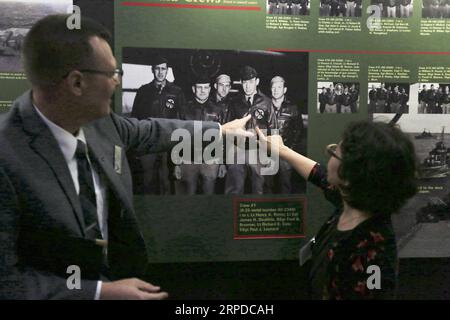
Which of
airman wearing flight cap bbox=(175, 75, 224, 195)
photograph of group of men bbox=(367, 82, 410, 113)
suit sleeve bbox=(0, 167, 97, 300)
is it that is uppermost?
photograph of group of men bbox=(367, 82, 410, 113)

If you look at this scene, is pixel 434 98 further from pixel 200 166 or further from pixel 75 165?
pixel 75 165

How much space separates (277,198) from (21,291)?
3.37ft

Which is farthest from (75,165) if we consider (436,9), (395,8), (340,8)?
(436,9)

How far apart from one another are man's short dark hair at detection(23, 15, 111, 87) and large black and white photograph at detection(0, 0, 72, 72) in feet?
0.66

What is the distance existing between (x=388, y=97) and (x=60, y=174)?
1.35 m

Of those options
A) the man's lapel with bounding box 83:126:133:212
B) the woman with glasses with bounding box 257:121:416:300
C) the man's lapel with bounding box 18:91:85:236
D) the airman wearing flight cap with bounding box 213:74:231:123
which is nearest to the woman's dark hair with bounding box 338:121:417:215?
the woman with glasses with bounding box 257:121:416:300

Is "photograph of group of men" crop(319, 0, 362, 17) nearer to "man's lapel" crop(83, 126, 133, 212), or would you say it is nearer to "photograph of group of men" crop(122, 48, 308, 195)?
"photograph of group of men" crop(122, 48, 308, 195)

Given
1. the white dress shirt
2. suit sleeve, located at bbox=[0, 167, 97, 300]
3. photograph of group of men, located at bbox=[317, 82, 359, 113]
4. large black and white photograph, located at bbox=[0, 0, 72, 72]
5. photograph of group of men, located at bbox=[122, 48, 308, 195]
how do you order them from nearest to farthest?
suit sleeve, located at bbox=[0, 167, 97, 300] < the white dress shirt < large black and white photograph, located at bbox=[0, 0, 72, 72] < photograph of group of men, located at bbox=[122, 48, 308, 195] < photograph of group of men, located at bbox=[317, 82, 359, 113]

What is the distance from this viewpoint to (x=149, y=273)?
1.75 metres

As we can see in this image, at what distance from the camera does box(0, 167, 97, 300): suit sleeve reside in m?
1.28

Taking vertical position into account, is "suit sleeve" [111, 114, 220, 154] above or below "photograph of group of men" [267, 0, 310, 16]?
below
